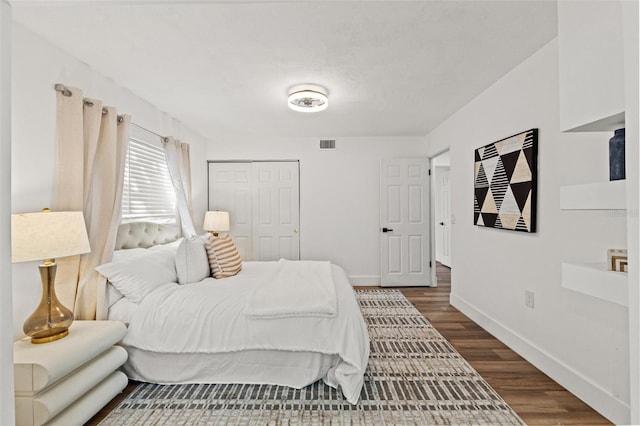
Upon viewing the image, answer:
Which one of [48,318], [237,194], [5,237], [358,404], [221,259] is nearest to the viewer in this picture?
[5,237]

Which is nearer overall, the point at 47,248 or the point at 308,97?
the point at 47,248

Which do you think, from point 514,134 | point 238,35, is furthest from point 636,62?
point 514,134

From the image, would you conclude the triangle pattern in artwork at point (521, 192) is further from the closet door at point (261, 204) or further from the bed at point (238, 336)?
the closet door at point (261, 204)

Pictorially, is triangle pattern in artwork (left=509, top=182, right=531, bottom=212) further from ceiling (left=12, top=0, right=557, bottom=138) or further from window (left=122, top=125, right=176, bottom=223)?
window (left=122, top=125, right=176, bottom=223)

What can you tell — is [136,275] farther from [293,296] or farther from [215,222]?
[215,222]

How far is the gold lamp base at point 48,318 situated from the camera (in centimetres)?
176

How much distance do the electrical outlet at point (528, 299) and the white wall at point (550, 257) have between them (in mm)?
41

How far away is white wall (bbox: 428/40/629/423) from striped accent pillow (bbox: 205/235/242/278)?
2.62 meters

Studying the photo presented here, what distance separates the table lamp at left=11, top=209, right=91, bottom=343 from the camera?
1625 mm

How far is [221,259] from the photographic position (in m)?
3.01

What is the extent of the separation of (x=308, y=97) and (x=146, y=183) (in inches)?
80.1

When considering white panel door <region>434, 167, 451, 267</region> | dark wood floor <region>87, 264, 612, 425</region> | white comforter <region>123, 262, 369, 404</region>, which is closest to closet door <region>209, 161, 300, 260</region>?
dark wood floor <region>87, 264, 612, 425</region>

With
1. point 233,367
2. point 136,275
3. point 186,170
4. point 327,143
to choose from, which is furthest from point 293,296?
point 327,143

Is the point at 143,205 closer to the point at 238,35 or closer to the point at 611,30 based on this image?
the point at 238,35
